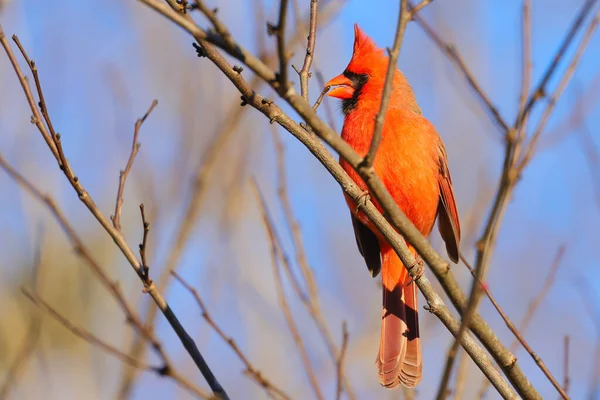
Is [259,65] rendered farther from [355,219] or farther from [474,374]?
[474,374]

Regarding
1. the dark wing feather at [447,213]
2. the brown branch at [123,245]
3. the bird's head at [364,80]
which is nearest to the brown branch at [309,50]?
the brown branch at [123,245]

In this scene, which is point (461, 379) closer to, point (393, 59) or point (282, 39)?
point (393, 59)

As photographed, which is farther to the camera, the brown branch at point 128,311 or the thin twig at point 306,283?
the thin twig at point 306,283

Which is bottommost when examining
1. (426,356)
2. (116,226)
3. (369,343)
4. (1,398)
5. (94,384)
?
(1,398)

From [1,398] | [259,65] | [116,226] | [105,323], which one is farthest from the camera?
[105,323]

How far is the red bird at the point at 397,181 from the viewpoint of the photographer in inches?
127

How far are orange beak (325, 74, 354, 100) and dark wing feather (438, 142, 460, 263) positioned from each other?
0.50 metres

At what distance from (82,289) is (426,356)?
8.00 feet

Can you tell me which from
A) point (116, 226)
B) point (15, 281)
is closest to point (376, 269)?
point (116, 226)

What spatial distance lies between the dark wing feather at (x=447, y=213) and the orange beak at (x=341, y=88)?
1.66ft

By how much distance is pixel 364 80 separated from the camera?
3.71 metres

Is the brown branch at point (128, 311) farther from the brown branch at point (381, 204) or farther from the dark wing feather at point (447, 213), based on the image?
the dark wing feather at point (447, 213)

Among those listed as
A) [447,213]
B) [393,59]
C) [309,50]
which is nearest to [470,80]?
[393,59]

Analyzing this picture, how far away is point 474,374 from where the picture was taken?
16.6ft
